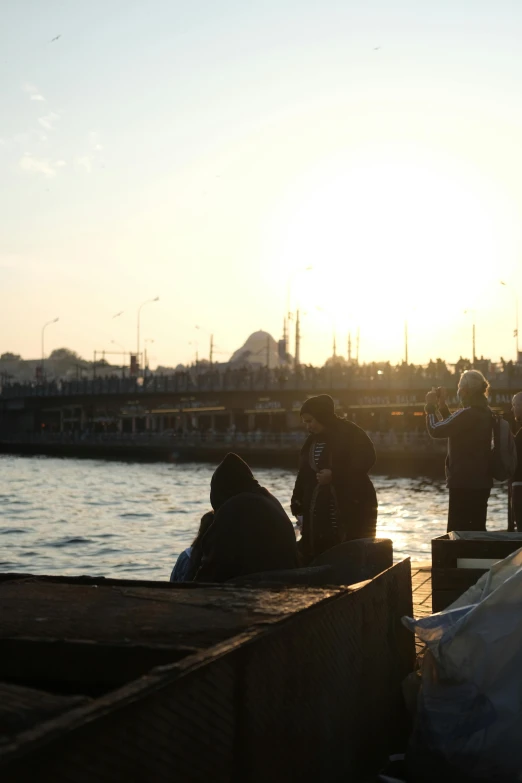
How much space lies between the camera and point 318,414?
675cm

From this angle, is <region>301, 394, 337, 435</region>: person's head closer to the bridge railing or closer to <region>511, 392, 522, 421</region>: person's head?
<region>511, 392, 522, 421</region>: person's head

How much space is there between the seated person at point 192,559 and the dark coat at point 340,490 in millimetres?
1356

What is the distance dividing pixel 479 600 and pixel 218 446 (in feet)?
254

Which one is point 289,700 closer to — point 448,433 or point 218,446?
point 448,433

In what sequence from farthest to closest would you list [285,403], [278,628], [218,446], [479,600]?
1. [285,403]
2. [218,446]
3. [479,600]
4. [278,628]

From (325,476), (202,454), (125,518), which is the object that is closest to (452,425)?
(325,476)

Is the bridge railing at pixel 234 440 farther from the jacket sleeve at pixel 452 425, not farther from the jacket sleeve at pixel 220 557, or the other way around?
the jacket sleeve at pixel 220 557

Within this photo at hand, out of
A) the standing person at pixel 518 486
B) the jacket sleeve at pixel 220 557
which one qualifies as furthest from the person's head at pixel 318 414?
the standing person at pixel 518 486

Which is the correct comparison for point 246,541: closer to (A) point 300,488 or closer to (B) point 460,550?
(B) point 460,550

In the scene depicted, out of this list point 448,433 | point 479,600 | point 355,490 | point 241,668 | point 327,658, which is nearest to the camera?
point 241,668

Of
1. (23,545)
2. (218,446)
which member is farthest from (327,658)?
(218,446)

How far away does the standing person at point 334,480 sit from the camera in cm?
663

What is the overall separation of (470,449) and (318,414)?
5.60ft

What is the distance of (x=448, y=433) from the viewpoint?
7895 millimetres
